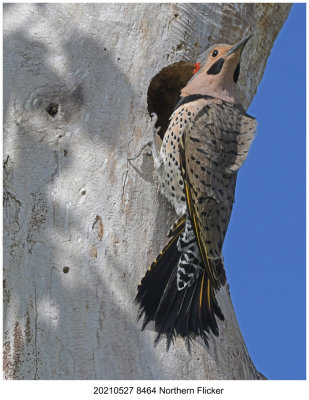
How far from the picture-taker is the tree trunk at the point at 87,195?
2.90 meters

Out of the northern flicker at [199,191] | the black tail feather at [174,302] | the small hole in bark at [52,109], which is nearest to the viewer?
the black tail feather at [174,302]

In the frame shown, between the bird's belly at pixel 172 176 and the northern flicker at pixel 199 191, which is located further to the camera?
the bird's belly at pixel 172 176

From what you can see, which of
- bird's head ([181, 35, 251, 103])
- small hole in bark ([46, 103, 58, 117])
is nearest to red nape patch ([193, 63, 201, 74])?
bird's head ([181, 35, 251, 103])

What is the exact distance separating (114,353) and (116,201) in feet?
2.20

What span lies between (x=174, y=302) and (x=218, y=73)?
52.5 inches

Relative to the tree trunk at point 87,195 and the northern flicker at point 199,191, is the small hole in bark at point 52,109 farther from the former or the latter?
the northern flicker at point 199,191

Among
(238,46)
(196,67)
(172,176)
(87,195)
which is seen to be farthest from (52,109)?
(238,46)

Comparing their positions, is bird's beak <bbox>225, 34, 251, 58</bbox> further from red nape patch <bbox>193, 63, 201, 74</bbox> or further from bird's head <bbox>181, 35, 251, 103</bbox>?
red nape patch <bbox>193, 63, 201, 74</bbox>

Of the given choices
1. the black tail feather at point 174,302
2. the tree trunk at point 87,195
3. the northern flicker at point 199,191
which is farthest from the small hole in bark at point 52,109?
the black tail feather at point 174,302

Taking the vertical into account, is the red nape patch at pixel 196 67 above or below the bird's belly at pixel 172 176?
above

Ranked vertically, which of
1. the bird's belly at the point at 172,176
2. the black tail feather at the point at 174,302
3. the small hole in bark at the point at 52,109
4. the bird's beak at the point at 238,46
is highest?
the bird's beak at the point at 238,46

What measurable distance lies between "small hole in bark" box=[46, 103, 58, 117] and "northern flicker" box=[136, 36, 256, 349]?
0.52 meters

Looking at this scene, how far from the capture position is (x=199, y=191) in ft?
11.5

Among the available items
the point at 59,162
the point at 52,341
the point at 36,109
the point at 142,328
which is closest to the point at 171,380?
the point at 142,328
